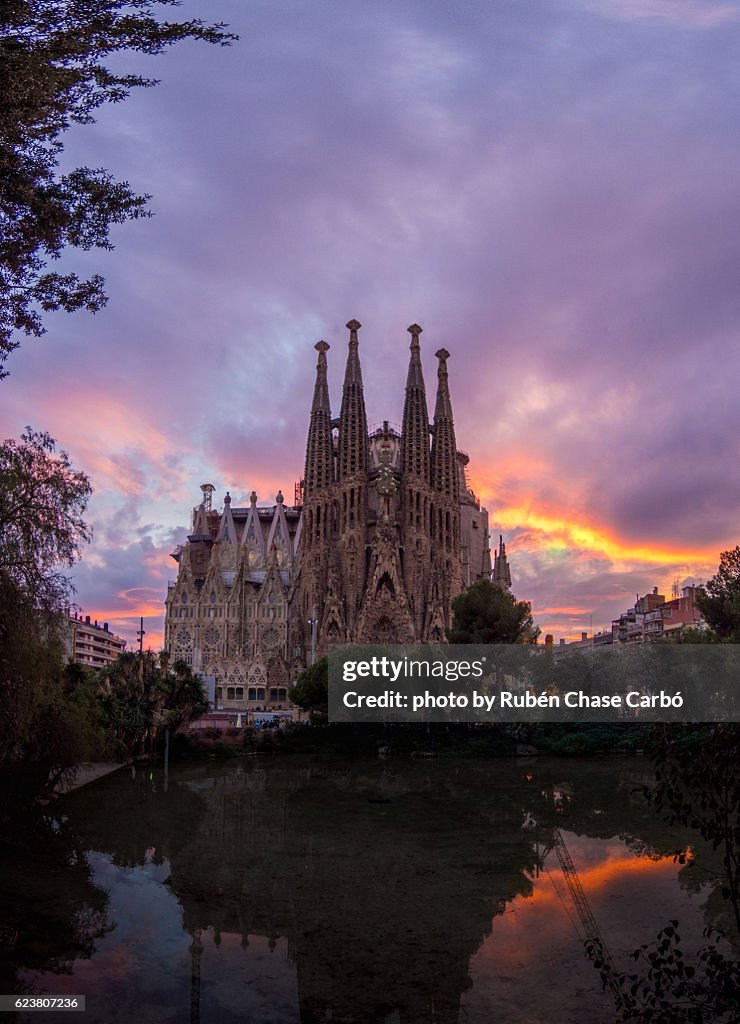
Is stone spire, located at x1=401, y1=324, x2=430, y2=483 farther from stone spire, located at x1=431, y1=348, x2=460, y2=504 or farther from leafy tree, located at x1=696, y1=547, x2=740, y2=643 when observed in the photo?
leafy tree, located at x1=696, y1=547, x2=740, y2=643

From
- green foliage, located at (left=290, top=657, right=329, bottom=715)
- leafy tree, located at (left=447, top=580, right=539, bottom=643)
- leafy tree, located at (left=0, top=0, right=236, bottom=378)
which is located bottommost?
green foliage, located at (left=290, top=657, right=329, bottom=715)

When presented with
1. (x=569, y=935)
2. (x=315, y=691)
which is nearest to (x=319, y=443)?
(x=315, y=691)

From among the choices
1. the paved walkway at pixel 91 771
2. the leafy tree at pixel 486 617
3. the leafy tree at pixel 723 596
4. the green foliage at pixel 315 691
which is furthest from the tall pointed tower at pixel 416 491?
the paved walkway at pixel 91 771

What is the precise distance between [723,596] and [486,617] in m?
15.3

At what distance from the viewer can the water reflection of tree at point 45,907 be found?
11695mm

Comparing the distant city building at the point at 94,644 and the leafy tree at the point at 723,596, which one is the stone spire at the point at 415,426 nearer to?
the leafy tree at the point at 723,596

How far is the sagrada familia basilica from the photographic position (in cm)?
7575

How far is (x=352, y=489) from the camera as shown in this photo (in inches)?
3095

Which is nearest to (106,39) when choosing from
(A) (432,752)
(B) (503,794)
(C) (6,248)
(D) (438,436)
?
(C) (6,248)

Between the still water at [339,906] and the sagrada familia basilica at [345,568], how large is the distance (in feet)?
157

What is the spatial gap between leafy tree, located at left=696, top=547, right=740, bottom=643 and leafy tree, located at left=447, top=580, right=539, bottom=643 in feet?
40.7

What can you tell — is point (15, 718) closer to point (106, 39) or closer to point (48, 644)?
point (48, 644)

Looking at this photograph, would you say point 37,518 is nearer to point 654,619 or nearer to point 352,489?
point 352,489

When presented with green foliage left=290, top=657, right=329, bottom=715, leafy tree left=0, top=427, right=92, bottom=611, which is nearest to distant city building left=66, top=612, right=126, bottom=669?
green foliage left=290, top=657, right=329, bottom=715
